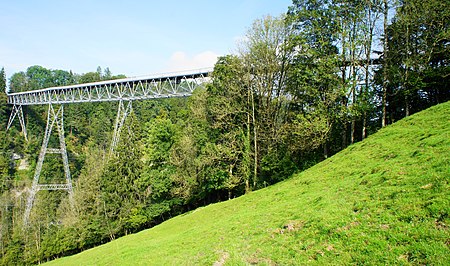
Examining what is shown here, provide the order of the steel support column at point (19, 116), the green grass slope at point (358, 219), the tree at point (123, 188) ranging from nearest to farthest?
the green grass slope at point (358, 219) < the tree at point (123, 188) < the steel support column at point (19, 116)

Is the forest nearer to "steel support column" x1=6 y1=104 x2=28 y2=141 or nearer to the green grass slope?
the green grass slope

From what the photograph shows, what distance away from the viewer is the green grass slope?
23.9 ft

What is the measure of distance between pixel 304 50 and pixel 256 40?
164 inches

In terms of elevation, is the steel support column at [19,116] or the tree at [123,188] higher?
the steel support column at [19,116]

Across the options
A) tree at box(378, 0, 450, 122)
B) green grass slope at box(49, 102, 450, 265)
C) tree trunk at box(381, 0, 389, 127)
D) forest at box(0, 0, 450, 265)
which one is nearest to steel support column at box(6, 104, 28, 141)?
forest at box(0, 0, 450, 265)

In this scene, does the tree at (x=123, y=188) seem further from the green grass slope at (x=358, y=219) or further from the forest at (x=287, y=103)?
the green grass slope at (x=358, y=219)

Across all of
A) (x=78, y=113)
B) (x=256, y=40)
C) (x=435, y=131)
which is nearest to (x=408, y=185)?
(x=435, y=131)

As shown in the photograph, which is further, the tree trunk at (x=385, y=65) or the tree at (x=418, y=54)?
the tree trunk at (x=385, y=65)

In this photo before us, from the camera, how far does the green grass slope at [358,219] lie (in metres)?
7.29

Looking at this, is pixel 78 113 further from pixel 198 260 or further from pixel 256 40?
pixel 198 260

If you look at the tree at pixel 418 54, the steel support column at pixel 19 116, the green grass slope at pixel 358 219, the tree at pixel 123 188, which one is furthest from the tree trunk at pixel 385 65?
the steel support column at pixel 19 116

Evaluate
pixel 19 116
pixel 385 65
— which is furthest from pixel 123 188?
pixel 19 116

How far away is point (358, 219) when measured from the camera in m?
8.98

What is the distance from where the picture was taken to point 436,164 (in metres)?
9.97
